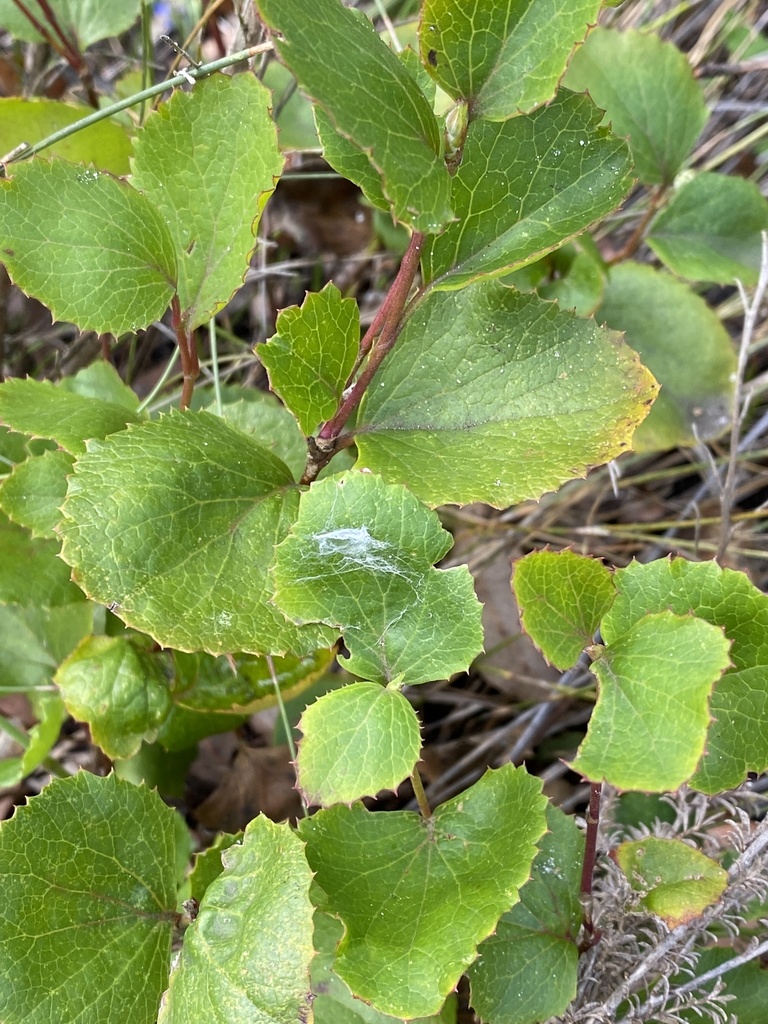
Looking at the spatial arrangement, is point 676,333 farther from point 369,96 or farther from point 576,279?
point 369,96

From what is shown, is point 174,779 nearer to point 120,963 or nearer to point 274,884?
point 120,963

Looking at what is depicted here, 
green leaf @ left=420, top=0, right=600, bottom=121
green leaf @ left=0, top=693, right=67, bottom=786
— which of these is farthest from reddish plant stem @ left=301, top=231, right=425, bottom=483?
green leaf @ left=0, top=693, right=67, bottom=786

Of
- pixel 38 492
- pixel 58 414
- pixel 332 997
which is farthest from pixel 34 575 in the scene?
pixel 332 997

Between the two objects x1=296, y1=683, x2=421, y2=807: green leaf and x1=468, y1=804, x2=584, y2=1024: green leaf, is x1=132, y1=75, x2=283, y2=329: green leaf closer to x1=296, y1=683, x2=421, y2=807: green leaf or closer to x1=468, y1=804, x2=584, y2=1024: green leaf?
x1=296, y1=683, x2=421, y2=807: green leaf

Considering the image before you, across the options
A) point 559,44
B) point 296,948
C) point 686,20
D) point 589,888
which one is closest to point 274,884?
point 296,948

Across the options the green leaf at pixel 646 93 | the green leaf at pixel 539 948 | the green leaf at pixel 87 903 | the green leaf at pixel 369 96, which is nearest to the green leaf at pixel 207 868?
the green leaf at pixel 87 903

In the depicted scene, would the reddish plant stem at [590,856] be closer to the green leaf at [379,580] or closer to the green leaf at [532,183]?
the green leaf at [379,580]
